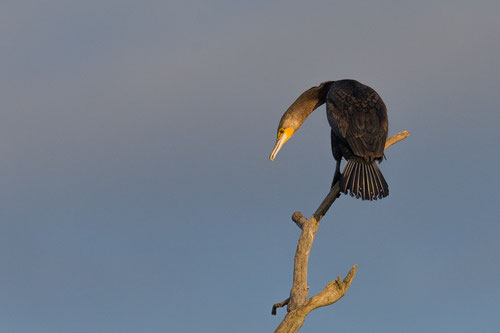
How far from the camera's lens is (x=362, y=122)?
8.56 meters

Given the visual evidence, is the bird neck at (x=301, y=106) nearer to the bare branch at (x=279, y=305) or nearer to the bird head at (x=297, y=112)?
the bird head at (x=297, y=112)

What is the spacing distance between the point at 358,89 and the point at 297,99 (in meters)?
1.31

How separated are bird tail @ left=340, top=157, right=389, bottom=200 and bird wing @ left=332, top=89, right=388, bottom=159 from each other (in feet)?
0.49

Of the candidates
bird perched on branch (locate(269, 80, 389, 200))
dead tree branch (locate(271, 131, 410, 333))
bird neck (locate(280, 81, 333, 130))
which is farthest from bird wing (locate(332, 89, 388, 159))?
dead tree branch (locate(271, 131, 410, 333))

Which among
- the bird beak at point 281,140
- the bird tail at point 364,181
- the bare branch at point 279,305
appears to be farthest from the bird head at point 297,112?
the bare branch at point 279,305

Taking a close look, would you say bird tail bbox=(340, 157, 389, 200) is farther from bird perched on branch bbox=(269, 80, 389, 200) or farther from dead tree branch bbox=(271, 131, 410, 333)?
dead tree branch bbox=(271, 131, 410, 333)

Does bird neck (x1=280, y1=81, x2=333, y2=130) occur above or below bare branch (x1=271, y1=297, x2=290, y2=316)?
above

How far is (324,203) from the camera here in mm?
8047

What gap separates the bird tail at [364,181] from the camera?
810 cm

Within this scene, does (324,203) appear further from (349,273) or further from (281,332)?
(281,332)

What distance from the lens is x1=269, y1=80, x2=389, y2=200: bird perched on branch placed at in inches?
322

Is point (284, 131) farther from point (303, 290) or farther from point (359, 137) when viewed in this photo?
point (303, 290)

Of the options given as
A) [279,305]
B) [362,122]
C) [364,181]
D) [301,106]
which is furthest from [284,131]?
[279,305]

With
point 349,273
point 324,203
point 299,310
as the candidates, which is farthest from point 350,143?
point 299,310
